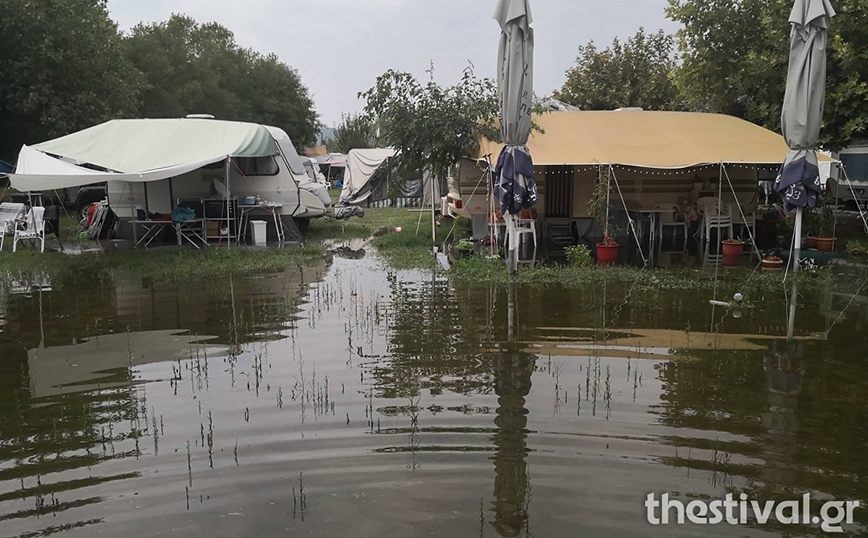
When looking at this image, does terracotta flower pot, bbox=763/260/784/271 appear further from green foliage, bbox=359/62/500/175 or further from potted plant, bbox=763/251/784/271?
green foliage, bbox=359/62/500/175

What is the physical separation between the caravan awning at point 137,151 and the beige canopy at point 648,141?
4.72m

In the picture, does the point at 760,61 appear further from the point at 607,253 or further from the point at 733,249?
the point at 607,253

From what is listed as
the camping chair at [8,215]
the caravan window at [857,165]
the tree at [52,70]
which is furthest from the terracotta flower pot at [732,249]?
the tree at [52,70]

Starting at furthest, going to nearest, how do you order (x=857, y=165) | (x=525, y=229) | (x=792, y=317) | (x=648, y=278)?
(x=857, y=165) → (x=525, y=229) → (x=648, y=278) → (x=792, y=317)

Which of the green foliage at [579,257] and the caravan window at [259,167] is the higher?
the caravan window at [259,167]

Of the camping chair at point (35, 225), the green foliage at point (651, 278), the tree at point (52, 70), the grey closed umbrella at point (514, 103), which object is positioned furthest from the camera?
the tree at point (52, 70)

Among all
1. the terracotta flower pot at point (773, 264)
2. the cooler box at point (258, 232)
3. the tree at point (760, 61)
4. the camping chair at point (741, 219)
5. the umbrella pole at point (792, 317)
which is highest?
the tree at point (760, 61)

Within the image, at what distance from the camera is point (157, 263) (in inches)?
447

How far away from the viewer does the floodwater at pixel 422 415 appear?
12.3 feet

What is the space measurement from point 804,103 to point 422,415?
7791 millimetres

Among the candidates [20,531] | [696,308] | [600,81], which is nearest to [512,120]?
[696,308]

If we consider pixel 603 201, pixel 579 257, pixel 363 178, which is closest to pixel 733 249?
pixel 603 201

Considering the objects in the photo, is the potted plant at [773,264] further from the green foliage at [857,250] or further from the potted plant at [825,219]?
the potted plant at [825,219]

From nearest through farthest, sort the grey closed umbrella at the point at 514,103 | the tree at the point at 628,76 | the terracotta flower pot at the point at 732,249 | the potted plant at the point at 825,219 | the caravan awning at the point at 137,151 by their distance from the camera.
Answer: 1. the grey closed umbrella at the point at 514,103
2. the caravan awning at the point at 137,151
3. the terracotta flower pot at the point at 732,249
4. the potted plant at the point at 825,219
5. the tree at the point at 628,76
